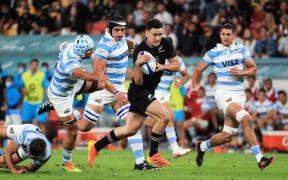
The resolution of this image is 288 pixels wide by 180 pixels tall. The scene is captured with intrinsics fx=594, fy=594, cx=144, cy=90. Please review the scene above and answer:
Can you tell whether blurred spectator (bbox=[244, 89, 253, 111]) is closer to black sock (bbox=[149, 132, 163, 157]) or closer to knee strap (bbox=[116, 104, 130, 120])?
knee strap (bbox=[116, 104, 130, 120])

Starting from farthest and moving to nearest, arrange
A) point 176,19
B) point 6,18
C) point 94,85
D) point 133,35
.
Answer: point 6,18
point 176,19
point 133,35
point 94,85

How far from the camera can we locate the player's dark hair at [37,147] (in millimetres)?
9094

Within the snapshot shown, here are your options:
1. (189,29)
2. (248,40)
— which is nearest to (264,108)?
(248,40)

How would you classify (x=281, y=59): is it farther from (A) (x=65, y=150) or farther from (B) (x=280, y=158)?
(A) (x=65, y=150)

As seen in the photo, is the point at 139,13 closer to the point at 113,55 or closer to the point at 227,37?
the point at 227,37

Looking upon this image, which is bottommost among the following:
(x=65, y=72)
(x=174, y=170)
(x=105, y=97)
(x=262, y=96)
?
(x=262, y=96)

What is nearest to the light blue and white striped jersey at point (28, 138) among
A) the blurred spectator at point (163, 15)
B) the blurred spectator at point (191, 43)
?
the blurred spectator at point (191, 43)

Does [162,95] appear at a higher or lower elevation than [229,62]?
lower

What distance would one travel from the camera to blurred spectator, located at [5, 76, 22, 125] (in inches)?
717

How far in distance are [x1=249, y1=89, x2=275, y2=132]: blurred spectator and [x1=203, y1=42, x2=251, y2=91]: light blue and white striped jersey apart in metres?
5.94

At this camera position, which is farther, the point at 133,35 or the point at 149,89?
the point at 133,35

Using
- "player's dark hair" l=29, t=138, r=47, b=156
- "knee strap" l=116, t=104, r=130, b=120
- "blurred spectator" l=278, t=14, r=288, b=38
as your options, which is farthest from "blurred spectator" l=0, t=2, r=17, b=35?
"player's dark hair" l=29, t=138, r=47, b=156

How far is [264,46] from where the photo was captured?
1831 cm

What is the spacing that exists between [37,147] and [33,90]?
888cm
